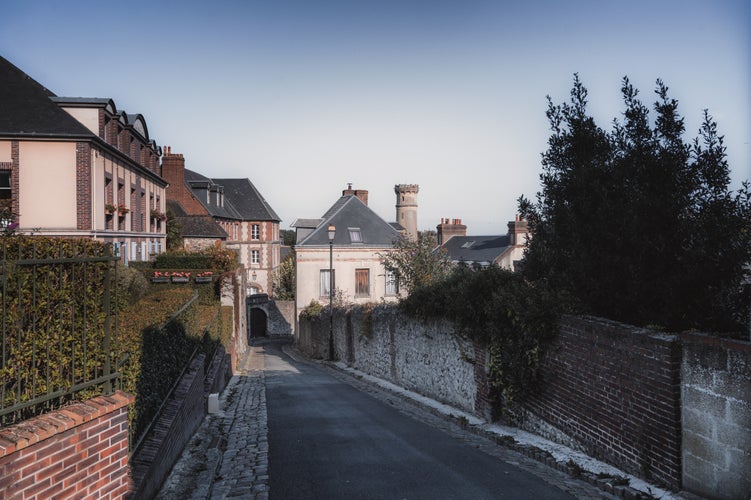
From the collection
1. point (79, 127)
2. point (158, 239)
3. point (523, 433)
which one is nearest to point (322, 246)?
point (158, 239)

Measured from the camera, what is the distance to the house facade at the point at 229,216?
4181 cm

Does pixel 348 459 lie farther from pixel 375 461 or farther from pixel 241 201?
pixel 241 201

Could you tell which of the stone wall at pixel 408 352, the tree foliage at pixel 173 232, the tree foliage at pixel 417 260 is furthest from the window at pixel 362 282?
the tree foliage at pixel 173 232

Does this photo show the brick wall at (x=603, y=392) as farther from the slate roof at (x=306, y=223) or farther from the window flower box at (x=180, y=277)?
the slate roof at (x=306, y=223)

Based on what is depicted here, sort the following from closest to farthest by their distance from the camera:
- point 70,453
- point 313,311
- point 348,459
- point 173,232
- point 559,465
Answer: point 70,453 → point 559,465 → point 348,459 → point 313,311 → point 173,232

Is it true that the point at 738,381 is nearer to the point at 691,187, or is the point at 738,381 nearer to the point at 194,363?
the point at 691,187

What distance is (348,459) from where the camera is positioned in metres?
8.27

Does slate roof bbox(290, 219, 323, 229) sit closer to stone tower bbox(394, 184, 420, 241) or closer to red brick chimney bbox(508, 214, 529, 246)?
stone tower bbox(394, 184, 420, 241)

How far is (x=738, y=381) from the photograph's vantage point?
566 centimetres

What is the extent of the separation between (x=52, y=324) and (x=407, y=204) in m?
43.3

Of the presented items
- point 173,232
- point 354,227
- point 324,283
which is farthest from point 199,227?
point 354,227

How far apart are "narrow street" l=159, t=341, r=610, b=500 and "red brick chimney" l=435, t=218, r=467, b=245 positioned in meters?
42.0

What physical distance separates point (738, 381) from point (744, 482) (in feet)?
3.29

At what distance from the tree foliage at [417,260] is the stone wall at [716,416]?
64.4 ft
